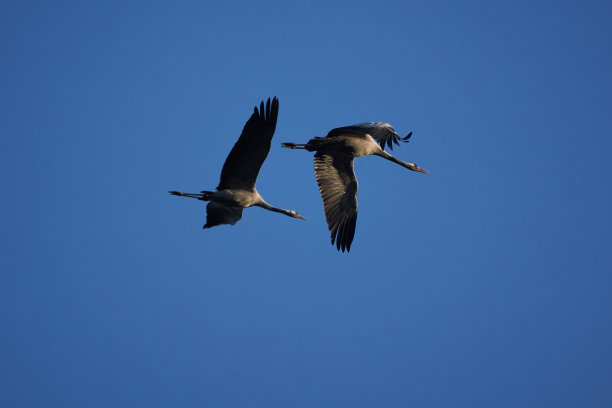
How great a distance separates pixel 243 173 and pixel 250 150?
0.78 metres

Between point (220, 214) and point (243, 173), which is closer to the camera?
point (243, 173)

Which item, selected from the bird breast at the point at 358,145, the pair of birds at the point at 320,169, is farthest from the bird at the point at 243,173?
the bird breast at the point at 358,145

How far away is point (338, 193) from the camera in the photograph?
15711mm

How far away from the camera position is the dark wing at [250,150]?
41.3 feet

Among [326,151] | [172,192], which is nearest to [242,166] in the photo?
[172,192]

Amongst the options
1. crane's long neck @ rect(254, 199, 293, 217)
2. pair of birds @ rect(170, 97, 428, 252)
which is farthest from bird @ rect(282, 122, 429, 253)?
crane's long neck @ rect(254, 199, 293, 217)

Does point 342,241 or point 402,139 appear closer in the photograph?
point 342,241

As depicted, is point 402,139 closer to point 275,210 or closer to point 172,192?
point 275,210

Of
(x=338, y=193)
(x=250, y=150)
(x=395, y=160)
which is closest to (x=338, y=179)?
(x=338, y=193)

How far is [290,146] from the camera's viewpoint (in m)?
15.7

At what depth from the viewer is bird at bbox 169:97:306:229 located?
1259cm

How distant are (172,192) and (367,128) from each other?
17.6 ft

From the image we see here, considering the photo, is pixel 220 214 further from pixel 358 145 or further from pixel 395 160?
pixel 395 160

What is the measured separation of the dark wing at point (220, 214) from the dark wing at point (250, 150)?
50 cm
